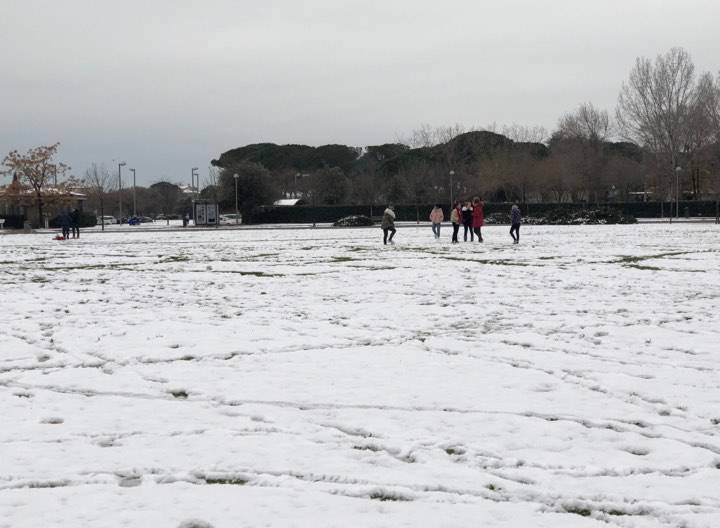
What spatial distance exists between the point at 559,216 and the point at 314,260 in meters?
30.1

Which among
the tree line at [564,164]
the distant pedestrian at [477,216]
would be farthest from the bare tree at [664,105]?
the distant pedestrian at [477,216]

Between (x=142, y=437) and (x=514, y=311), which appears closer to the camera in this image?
(x=142, y=437)

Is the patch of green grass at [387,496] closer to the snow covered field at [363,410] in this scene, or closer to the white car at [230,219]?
the snow covered field at [363,410]

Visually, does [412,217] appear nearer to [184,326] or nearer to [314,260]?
[314,260]

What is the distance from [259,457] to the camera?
441cm

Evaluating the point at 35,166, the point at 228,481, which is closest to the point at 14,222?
the point at 35,166

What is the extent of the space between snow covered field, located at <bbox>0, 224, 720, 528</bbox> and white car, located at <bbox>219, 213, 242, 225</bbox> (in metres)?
52.3

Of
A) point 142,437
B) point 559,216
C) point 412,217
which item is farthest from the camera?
point 412,217

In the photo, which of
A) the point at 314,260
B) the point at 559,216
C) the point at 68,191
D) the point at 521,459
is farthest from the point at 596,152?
the point at 521,459

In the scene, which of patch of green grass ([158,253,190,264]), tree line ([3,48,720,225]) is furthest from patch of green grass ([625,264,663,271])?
tree line ([3,48,720,225])

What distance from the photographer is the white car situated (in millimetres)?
63691

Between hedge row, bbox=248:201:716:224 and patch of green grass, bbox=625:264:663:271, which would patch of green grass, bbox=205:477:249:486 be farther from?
hedge row, bbox=248:201:716:224

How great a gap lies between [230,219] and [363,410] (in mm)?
65473

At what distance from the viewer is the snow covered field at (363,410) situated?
12.3ft
